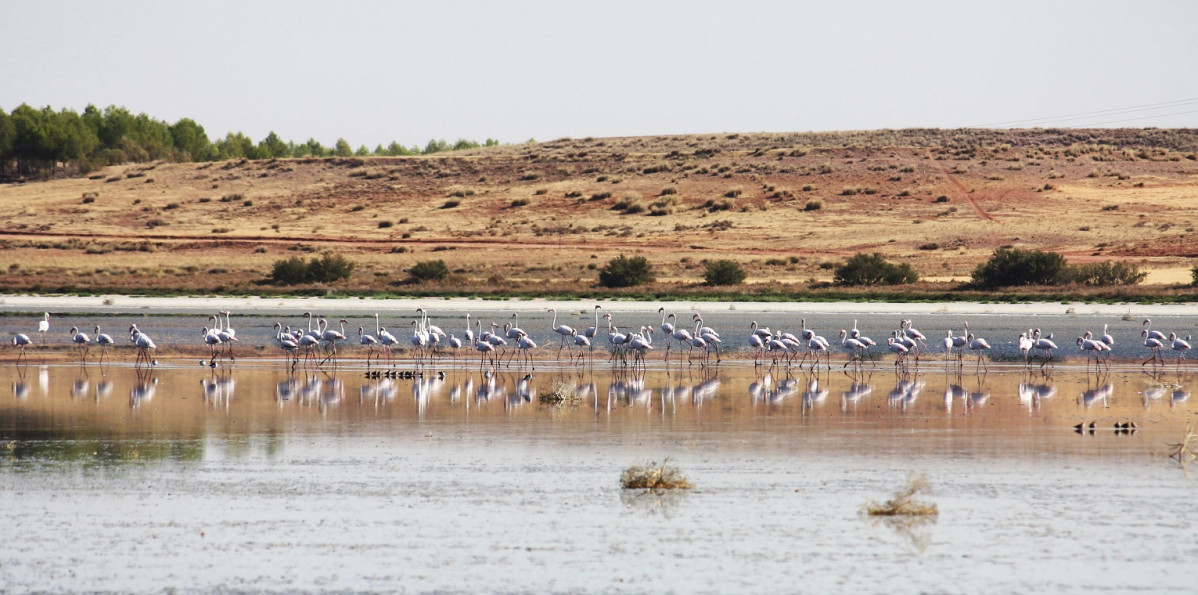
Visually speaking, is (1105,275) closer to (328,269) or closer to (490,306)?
(490,306)

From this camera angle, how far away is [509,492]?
14.5 m

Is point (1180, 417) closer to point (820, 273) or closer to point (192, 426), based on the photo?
point (192, 426)

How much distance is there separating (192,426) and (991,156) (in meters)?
86.3

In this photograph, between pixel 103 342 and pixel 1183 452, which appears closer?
pixel 1183 452

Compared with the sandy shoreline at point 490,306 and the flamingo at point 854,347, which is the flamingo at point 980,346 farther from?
the sandy shoreline at point 490,306

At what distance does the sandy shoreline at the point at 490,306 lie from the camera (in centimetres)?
4444

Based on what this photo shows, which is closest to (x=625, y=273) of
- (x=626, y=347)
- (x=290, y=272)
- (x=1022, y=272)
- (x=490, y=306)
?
(x=490, y=306)

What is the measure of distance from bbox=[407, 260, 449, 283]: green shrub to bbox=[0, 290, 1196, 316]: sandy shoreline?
9.34 m

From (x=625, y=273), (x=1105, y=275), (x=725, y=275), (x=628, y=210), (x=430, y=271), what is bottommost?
(x=1105, y=275)

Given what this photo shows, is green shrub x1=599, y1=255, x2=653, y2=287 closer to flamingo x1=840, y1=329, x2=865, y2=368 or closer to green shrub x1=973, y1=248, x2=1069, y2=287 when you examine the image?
green shrub x1=973, y1=248, x2=1069, y2=287

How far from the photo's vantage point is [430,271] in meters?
58.9

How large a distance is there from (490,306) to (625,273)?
10.4 metres

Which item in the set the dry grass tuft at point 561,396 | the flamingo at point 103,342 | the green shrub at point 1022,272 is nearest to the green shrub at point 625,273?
the green shrub at point 1022,272

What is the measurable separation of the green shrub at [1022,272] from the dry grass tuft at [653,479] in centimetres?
4131
